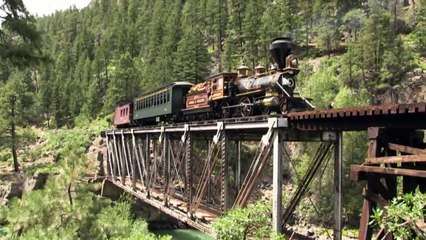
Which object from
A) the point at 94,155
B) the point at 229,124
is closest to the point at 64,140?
the point at 94,155

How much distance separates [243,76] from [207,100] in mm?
2686

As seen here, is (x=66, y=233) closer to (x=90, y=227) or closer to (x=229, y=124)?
(x=90, y=227)

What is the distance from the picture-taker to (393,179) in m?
8.72

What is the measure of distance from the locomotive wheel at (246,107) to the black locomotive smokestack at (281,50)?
84.0 inches

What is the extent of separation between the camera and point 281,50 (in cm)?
1927

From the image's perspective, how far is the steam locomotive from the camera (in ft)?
56.8

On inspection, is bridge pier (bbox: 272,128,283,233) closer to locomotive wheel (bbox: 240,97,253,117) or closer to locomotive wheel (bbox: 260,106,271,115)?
locomotive wheel (bbox: 260,106,271,115)

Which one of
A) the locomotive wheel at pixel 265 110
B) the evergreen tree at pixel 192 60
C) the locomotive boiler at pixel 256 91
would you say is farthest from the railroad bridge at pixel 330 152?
the evergreen tree at pixel 192 60

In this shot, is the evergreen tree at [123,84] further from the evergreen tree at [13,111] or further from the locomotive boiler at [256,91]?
the locomotive boiler at [256,91]

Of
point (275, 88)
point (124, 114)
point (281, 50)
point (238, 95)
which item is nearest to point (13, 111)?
point (124, 114)

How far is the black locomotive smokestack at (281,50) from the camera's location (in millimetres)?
19250

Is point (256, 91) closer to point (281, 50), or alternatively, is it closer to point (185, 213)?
point (281, 50)

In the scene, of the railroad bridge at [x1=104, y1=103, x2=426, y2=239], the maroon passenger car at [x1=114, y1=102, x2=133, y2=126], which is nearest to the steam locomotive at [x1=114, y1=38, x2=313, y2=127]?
the railroad bridge at [x1=104, y1=103, x2=426, y2=239]

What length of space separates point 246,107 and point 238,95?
1299 millimetres
